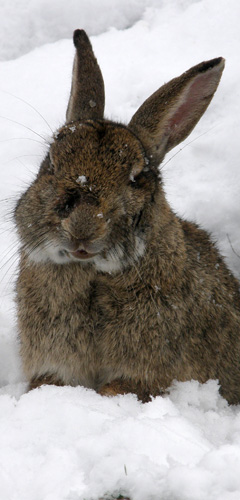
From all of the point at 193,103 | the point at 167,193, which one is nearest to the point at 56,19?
the point at 167,193

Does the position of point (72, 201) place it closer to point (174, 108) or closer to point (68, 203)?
point (68, 203)

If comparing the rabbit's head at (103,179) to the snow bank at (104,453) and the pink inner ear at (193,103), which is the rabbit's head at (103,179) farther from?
the snow bank at (104,453)

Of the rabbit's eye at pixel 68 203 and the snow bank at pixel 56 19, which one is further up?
the snow bank at pixel 56 19

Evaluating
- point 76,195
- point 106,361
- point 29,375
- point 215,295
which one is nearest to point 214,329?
point 215,295

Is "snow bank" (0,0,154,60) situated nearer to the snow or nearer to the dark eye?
the snow

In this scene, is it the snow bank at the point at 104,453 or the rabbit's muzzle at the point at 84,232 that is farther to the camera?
the rabbit's muzzle at the point at 84,232

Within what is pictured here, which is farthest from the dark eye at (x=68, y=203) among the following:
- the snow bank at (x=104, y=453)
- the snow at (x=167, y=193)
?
the snow bank at (x=104, y=453)

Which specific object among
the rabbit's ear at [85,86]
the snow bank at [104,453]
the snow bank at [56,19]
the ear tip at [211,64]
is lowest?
the snow bank at [104,453]

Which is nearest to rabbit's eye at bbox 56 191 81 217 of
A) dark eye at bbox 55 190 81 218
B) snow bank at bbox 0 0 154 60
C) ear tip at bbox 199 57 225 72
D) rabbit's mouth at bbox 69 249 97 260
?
dark eye at bbox 55 190 81 218
